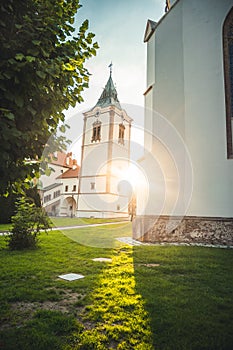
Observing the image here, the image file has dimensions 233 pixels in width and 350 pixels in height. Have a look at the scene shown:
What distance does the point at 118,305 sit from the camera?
2.52 m

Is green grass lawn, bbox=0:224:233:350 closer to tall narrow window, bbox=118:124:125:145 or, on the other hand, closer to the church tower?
the church tower

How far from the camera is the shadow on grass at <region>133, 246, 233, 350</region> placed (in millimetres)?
1896

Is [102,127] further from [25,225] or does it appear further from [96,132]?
[25,225]

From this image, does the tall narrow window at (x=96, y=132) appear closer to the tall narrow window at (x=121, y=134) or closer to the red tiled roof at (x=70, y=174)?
the tall narrow window at (x=121, y=134)

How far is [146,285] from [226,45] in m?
7.65

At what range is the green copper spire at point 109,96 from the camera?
29.5 meters

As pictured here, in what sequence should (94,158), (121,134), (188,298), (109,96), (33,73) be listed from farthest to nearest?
(109,96) < (121,134) < (94,158) < (188,298) < (33,73)

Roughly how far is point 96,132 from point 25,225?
24.3 m

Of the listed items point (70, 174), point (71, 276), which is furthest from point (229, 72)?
point (70, 174)

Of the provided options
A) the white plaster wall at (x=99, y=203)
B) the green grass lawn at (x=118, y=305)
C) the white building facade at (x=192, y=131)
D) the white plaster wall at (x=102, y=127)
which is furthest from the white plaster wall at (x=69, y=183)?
the green grass lawn at (x=118, y=305)

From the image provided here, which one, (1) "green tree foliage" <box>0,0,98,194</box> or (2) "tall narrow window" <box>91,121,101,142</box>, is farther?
(2) "tall narrow window" <box>91,121,101,142</box>

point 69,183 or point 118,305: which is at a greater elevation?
point 69,183

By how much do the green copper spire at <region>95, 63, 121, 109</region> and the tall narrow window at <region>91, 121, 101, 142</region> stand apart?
9.30 ft

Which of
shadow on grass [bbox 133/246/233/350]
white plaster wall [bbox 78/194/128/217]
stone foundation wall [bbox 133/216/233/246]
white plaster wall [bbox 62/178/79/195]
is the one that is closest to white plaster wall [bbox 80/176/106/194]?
white plaster wall [bbox 78/194/128/217]
